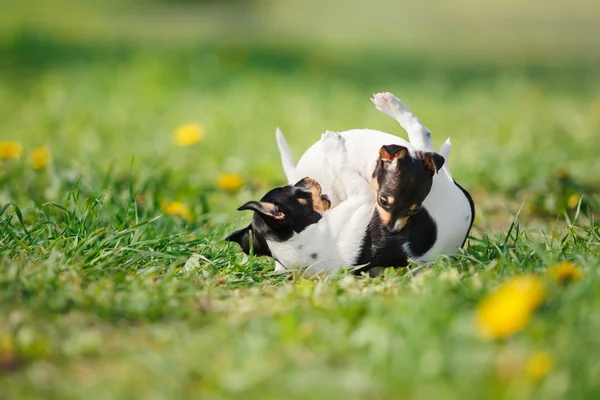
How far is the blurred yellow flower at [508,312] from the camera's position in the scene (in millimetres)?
2133

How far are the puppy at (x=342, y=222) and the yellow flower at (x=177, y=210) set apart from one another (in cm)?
67

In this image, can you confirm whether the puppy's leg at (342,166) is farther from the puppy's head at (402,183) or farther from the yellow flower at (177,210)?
A: the yellow flower at (177,210)

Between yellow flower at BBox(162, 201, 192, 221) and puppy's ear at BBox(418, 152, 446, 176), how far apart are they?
4.58 feet

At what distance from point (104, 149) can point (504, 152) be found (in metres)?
3.13

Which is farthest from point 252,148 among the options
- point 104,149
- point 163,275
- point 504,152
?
point 163,275

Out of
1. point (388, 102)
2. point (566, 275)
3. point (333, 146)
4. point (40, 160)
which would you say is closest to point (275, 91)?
point (40, 160)

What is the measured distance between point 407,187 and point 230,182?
1983 mm

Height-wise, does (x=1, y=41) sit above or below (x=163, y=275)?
above

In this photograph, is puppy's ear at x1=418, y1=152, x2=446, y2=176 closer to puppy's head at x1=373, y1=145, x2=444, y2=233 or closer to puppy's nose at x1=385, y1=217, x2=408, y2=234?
puppy's head at x1=373, y1=145, x2=444, y2=233

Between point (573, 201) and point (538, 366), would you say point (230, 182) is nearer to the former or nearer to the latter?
point (573, 201)

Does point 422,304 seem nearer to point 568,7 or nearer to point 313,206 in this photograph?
point 313,206

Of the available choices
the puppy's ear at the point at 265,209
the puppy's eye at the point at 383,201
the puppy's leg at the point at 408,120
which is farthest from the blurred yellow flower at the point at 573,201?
the puppy's ear at the point at 265,209

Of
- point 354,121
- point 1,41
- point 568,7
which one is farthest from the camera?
point 568,7

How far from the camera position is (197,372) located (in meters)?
2.27
